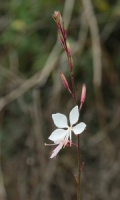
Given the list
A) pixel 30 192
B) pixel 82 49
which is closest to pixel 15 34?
pixel 82 49

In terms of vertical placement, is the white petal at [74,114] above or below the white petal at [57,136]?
above

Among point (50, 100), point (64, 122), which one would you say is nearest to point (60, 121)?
point (64, 122)

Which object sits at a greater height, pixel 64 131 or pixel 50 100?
pixel 50 100

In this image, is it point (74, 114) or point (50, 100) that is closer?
point (74, 114)

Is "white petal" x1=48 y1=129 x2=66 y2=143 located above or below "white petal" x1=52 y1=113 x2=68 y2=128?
below

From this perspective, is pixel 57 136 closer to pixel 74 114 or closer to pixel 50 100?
pixel 74 114

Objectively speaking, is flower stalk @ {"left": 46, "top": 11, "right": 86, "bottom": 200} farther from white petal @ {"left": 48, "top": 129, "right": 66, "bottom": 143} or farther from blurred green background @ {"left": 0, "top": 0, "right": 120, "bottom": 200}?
blurred green background @ {"left": 0, "top": 0, "right": 120, "bottom": 200}

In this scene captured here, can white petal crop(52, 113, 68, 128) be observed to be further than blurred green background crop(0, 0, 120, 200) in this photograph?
No

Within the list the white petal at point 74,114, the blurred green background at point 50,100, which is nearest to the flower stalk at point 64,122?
the white petal at point 74,114

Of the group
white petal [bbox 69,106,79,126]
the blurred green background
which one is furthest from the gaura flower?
the blurred green background

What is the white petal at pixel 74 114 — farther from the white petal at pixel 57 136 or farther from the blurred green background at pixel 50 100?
the blurred green background at pixel 50 100
